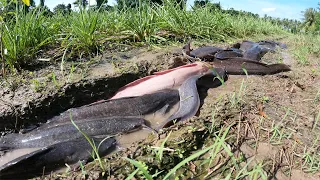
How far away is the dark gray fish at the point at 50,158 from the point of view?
170 centimetres

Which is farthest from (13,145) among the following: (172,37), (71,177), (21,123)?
(172,37)

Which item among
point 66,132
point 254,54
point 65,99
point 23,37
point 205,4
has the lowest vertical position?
point 66,132

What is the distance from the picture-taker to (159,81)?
2887 millimetres

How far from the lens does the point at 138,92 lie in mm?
2746

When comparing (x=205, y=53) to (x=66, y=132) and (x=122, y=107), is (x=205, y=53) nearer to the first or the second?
(x=122, y=107)

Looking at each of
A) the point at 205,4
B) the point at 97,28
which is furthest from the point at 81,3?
the point at 205,4

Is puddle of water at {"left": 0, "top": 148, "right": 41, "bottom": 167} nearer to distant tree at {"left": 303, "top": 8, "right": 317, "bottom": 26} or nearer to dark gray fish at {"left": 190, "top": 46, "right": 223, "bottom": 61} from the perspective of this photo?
dark gray fish at {"left": 190, "top": 46, "right": 223, "bottom": 61}

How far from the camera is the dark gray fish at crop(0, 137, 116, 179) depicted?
1.70 m

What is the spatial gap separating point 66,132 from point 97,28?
2.38 metres

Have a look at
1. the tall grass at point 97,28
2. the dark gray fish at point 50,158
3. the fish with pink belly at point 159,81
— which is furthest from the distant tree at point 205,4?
the dark gray fish at point 50,158

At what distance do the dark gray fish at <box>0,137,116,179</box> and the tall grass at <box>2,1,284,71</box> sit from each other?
146 centimetres

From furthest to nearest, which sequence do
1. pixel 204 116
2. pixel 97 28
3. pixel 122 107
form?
pixel 97 28
pixel 122 107
pixel 204 116

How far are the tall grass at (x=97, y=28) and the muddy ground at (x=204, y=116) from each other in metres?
0.28

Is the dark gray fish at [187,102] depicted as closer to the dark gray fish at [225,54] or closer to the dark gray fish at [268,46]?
the dark gray fish at [225,54]
